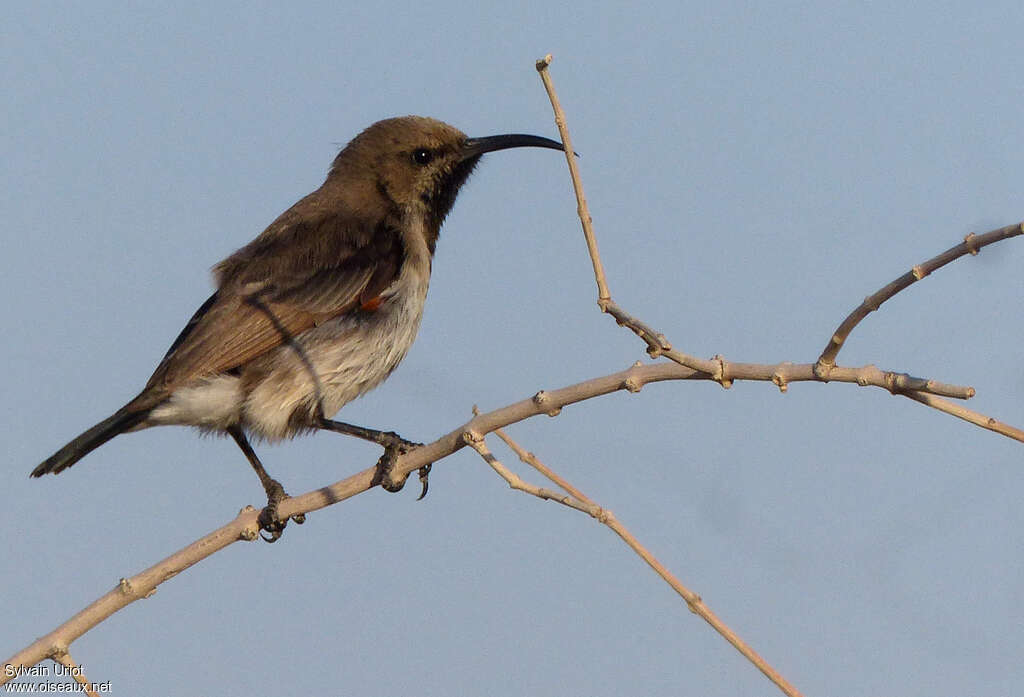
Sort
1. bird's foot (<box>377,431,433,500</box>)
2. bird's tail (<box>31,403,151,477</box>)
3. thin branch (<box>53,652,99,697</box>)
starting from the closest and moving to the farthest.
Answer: thin branch (<box>53,652,99,697</box>) < bird's foot (<box>377,431,433,500</box>) < bird's tail (<box>31,403,151,477</box>)

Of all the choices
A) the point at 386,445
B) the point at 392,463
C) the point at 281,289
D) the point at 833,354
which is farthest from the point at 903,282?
the point at 281,289

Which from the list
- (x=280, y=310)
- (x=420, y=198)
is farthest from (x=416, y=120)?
(x=280, y=310)

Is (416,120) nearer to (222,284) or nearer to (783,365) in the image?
(222,284)

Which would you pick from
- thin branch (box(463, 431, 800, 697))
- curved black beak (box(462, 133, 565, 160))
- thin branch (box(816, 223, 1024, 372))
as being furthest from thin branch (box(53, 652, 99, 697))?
curved black beak (box(462, 133, 565, 160))

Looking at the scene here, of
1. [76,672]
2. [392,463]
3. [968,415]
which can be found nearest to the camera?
[968,415]

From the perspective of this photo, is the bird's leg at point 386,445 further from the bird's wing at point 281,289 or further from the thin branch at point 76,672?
the thin branch at point 76,672

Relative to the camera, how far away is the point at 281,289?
217 inches

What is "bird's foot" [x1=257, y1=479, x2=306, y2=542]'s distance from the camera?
4840 millimetres

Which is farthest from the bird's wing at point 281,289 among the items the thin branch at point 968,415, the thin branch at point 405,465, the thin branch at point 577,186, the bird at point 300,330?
the thin branch at point 968,415

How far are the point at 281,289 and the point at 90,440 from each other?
110 centimetres

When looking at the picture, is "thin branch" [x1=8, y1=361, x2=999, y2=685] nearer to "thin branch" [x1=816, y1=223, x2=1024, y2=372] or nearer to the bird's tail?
"thin branch" [x1=816, y1=223, x2=1024, y2=372]

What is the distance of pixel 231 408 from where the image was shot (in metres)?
5.21

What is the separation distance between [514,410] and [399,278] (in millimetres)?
2531

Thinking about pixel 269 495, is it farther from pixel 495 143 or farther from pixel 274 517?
pixel 495 143
